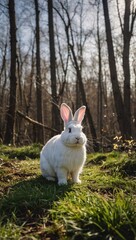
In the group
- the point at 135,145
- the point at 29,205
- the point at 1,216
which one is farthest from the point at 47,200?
the point at 135,145

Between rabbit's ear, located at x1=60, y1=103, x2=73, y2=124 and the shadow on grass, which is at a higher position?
rabbit's ear, located at x1=60, y1=103, x2=73, y2=124

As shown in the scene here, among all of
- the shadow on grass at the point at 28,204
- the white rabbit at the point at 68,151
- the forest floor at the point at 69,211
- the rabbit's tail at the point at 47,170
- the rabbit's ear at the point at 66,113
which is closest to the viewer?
the forest floor at the point at 69,211

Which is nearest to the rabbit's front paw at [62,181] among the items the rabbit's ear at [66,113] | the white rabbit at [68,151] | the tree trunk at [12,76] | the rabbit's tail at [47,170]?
the white rabbit at [68,151]

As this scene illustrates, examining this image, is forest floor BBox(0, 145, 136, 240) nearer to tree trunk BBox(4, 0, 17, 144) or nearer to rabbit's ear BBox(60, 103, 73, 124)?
rabbit's ear BBox(60, 103, 73, 124)

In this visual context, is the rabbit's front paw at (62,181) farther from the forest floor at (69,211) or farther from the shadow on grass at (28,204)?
the shadow on grass at (28,204)

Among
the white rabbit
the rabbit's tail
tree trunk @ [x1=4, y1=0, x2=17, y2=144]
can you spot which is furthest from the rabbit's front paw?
tree trunk @ [x1=4, y1=0, x2=17, y2=144]

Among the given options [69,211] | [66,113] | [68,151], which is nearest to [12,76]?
[66,113]

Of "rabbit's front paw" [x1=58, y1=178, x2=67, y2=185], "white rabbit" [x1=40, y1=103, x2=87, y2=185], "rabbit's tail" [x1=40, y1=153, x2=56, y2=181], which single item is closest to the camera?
"white rabbit" [x1=40, y1=103, x2=87, y2=185]

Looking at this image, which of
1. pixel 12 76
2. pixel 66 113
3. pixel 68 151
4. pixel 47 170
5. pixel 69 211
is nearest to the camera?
pixel 69 211

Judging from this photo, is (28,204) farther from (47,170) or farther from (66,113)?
(66,113)

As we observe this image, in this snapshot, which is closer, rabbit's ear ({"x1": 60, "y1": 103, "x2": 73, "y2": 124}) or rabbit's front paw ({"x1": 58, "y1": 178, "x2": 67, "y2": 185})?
rabbit's front paw ({"x1": 58, "y1": 178, "x2": 67, "y2": 185})

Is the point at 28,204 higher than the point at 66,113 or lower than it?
lower

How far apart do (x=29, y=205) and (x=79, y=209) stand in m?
0.75

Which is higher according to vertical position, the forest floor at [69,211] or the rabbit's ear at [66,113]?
the rabbit's ear at [66,113]
